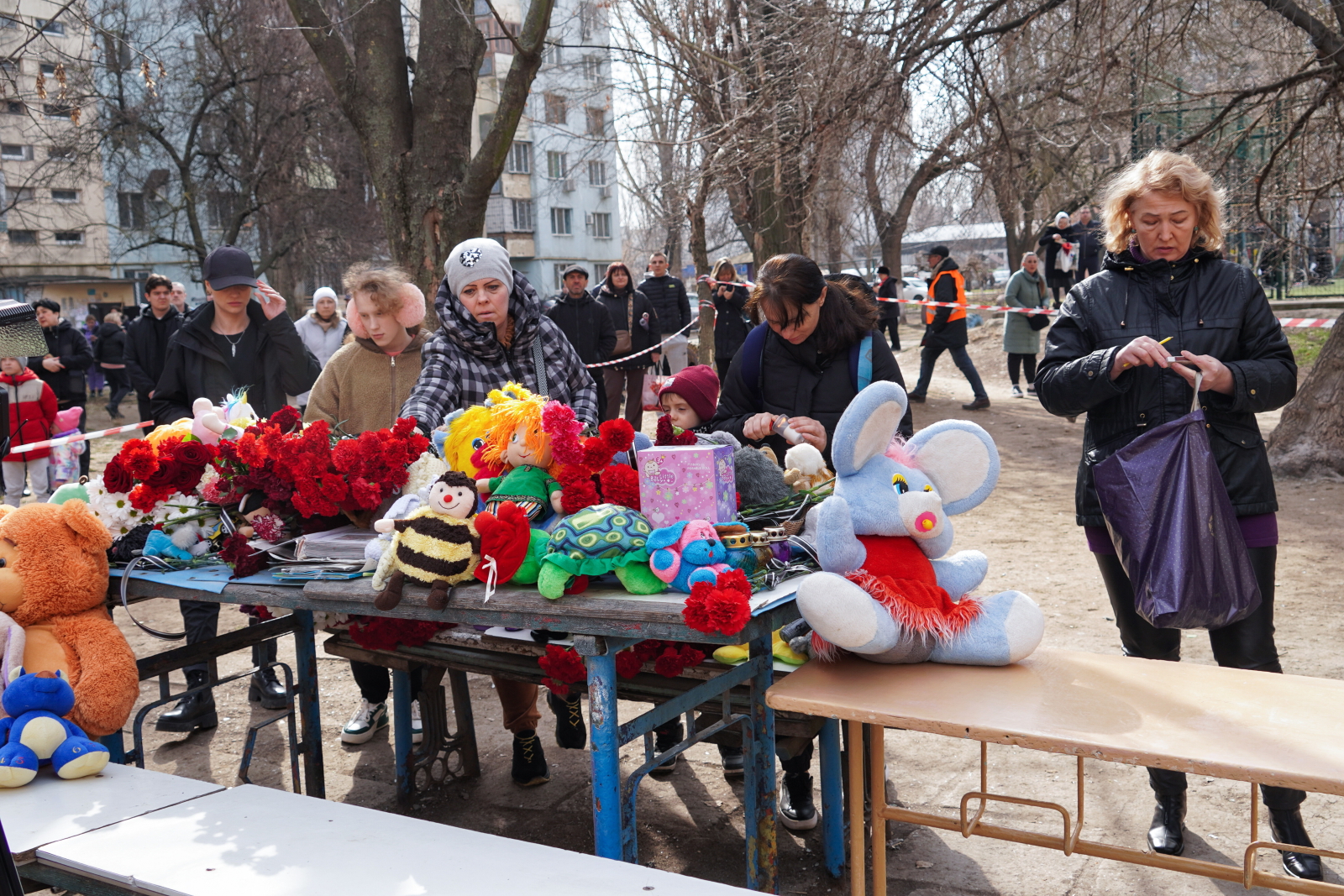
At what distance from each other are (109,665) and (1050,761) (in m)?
3.06

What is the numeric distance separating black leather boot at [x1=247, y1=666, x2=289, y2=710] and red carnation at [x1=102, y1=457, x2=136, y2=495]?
6.02ft

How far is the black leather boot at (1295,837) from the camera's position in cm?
284

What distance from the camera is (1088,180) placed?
21.6 m

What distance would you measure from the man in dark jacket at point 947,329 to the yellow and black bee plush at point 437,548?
388 inches

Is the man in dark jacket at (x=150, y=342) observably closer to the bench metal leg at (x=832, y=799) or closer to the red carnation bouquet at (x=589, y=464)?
the red carnation bouquet at (x=589, y=464)

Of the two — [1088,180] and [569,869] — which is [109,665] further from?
[1088,180]

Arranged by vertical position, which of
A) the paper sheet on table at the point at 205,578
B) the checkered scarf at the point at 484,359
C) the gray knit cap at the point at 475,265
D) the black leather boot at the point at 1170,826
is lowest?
the black leather boot at the point at 1170,826

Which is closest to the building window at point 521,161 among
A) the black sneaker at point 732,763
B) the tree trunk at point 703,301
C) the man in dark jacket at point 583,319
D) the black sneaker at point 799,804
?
the tree trunk at point 703,301

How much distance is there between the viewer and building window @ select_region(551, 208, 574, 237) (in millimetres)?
50719

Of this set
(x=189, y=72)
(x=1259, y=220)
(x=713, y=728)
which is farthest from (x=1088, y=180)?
(x=713, y=728)

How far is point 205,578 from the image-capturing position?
297 centimetres

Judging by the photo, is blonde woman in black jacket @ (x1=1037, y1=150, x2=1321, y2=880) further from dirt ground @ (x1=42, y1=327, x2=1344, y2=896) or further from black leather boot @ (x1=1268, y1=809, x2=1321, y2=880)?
dirt ground @ (x1=42, y1=327, x2=1344, y2=896)

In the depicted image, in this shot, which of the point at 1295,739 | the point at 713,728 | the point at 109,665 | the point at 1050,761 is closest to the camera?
the point at 1295,739

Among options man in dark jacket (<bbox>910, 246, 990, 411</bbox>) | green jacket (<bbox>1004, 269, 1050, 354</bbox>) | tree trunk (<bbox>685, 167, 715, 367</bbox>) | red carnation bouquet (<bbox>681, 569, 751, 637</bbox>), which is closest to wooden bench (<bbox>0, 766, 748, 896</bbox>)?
red carnation bouquet (<bbox>681, 569, 751, 637</bbox>)
